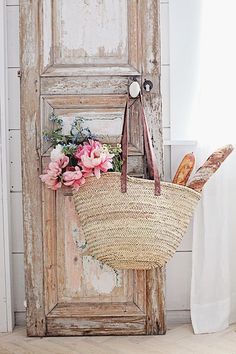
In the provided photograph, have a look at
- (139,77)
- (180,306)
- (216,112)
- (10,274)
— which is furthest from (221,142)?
(10,274)

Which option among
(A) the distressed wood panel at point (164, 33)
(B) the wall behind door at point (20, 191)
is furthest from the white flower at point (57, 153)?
(A) the distressed wood panel at point (164, 33)

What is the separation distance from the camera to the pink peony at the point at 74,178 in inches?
100

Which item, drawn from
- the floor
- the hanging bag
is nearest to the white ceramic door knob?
the hanging bag

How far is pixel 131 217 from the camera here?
2578mm

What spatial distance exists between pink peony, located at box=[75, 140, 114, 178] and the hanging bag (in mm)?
41

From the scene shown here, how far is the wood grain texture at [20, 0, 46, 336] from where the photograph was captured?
2.77 meters

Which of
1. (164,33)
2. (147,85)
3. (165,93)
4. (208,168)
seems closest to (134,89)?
(147,85)

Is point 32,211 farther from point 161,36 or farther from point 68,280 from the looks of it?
point 161,36

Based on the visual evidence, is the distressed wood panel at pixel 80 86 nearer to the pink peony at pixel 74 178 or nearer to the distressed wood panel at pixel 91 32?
the distressed wood panel at pixel 91 32

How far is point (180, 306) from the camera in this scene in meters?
2.99

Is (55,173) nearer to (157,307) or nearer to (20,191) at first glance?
(20,191)

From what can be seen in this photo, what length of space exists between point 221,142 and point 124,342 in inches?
37.4

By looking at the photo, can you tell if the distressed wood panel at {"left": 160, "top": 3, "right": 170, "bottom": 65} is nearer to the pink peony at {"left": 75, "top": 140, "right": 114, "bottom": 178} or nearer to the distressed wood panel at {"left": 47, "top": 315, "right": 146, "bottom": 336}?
the pink peony at {"left": 75, "top": 140, "right": 114, "bottom": 178}

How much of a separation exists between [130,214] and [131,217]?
0.04ft
